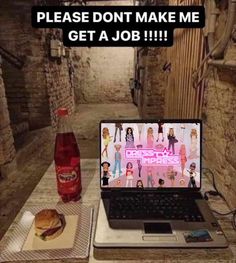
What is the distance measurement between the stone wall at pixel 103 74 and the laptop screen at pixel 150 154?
6.17 m

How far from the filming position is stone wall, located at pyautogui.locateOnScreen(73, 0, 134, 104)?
6.77 meters

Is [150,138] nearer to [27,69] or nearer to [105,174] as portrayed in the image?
[105,174]

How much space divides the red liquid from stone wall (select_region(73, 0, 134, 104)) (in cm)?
620

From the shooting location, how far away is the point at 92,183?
101 centimetres

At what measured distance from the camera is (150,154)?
2.90ft

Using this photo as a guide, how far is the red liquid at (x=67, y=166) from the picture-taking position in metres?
0.85

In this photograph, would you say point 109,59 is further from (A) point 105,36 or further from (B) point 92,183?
(B) point 92,183

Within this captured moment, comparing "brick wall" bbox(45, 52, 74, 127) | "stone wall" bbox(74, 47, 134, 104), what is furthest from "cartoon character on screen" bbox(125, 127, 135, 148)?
"stone wall" bbox(74, 47, 134, 104)

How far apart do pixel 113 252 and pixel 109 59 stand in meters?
6.51

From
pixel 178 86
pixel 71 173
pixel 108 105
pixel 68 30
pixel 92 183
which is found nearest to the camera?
pixel 71 173

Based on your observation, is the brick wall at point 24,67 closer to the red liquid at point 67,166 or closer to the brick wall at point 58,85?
the brick wall at point 58,85

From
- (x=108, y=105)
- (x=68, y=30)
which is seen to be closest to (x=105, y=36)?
(x=68, y=30)

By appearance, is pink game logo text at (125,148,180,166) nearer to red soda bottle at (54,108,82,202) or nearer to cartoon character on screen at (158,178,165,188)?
cartoon character on screen at (158,178,165,188)

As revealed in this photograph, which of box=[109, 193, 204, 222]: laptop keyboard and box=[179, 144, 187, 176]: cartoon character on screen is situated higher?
box=[179, 144, 187, 176]: cartoon character on screen
